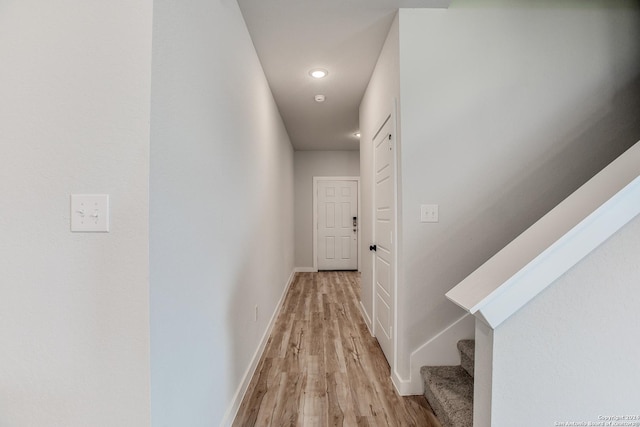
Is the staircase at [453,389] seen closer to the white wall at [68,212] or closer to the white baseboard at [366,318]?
the white baseboard at [366,318]

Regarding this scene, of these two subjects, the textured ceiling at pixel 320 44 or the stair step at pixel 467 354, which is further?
the textured ceiling at pixel 320 44

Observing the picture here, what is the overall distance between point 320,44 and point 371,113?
828mm

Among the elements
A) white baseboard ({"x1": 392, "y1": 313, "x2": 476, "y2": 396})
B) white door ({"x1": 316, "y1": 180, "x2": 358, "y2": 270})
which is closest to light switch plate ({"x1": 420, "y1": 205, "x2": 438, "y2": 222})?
white baseboard ({"x1": 392, "y1": 313, "x2": 476, "y2": 396})

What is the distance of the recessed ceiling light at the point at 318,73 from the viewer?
9.21 feet

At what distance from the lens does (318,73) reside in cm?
286

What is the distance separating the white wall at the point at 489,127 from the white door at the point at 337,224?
4.30 m

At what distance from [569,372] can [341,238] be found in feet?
17.8

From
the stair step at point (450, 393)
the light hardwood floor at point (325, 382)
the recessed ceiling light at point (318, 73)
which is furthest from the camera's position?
the recessed ceiling light at point (318, 73)

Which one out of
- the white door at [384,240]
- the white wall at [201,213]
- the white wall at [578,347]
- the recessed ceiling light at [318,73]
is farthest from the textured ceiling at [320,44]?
the white wall at [578,347]

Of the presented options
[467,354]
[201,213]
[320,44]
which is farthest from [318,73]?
[467,354]

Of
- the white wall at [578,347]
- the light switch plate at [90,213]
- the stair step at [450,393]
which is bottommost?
the stair step at [450,393]

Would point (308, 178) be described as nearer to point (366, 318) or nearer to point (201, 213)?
point (366, 318)

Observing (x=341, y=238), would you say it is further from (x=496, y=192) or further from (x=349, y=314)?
(x=496, y=192)

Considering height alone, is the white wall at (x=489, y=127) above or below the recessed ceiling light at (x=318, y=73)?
below
